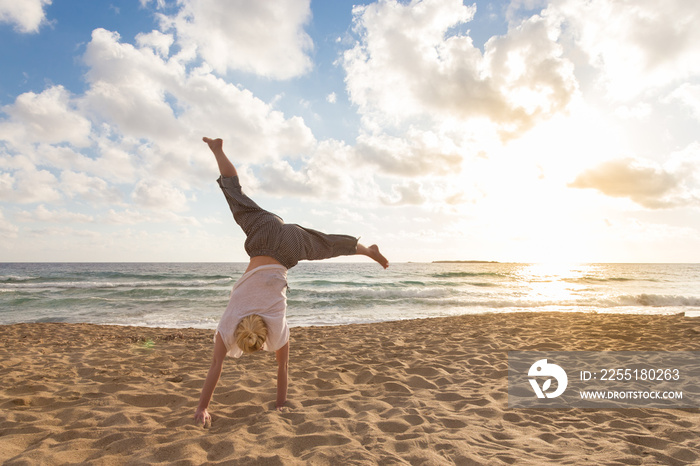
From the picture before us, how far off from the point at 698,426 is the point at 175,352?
698 cm

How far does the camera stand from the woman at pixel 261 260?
3078mm

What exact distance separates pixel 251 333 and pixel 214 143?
160 centimetres

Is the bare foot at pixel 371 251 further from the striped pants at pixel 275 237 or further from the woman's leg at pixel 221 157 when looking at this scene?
the woman's leg at pixel 221 157

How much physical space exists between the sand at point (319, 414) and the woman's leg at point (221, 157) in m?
2.12

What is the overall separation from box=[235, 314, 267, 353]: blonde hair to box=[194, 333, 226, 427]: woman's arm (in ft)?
0.80

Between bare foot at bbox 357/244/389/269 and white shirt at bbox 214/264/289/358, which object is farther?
bare foot at bbox 357/244/389/269

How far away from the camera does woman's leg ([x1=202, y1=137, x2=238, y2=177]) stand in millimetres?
3150

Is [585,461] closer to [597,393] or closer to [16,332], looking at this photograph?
[597,393]

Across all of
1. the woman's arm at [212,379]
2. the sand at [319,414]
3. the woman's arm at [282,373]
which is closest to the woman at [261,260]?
the woman's arm at [212,379]

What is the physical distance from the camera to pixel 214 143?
3.18 metres

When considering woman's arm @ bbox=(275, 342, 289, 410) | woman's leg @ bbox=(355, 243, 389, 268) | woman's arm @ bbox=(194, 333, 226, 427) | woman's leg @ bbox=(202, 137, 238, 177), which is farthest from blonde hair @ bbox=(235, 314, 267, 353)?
woman's leg @ bbox=(202, 137, 238, 177)

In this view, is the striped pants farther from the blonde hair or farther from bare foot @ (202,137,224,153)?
the blonde hair

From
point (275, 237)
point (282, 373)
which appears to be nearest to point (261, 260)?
point (275, 237)

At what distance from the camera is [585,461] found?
2607mm
